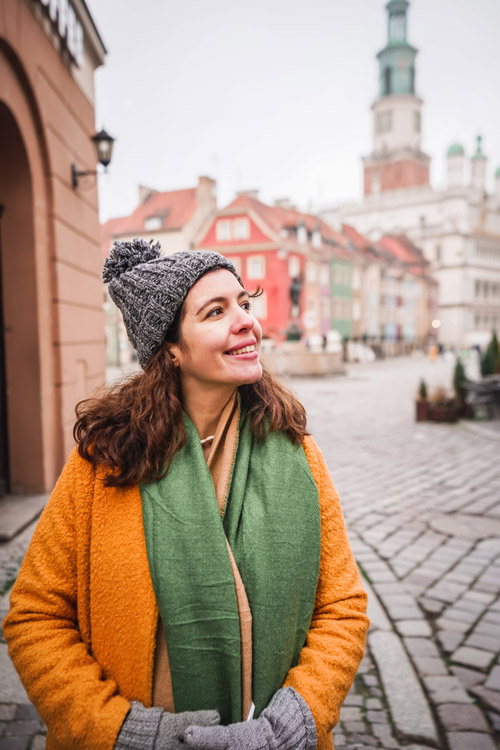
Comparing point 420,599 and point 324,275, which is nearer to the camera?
point 420,599

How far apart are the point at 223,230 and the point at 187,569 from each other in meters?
Result: 36.9

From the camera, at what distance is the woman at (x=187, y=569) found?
4.65 ft

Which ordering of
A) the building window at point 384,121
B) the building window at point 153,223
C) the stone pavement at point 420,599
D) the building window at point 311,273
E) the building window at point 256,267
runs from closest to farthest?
the stone pavement at point 420,599 < the building window at point 256,267 < the building window at point 153,223 < the building window at point 311,273 < the building window at point 384,121

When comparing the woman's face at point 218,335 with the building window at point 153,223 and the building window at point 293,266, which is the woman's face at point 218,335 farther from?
the building window at point 153,223

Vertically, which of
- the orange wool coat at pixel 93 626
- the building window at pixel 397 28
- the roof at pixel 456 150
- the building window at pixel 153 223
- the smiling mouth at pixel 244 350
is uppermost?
the building window at pixel 397 28

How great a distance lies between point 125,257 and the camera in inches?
66.1

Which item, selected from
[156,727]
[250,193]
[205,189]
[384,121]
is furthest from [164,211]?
[384,121]

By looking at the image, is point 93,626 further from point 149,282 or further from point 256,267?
point 256,267

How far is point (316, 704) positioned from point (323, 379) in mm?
22712

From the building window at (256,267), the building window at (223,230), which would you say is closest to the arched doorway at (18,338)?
the building window at (256,267)

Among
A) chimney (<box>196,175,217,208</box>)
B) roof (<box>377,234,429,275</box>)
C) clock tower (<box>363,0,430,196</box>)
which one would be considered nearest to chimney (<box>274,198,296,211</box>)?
chimney (<box>196,175,217,208</box>)

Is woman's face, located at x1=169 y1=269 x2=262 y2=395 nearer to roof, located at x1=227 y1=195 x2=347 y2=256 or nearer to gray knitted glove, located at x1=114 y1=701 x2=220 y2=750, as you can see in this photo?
gray knitted glove, located at x1=114 y1=701 x2=220 y2=750

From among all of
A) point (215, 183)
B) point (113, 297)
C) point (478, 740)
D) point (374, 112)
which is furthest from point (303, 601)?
point (374, 112)

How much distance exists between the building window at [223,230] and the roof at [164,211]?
1.93 m
